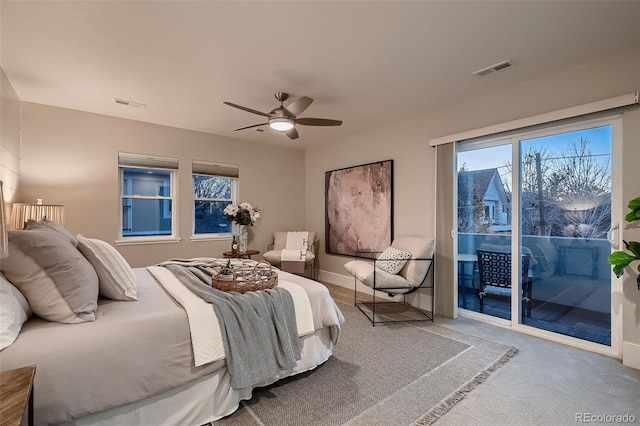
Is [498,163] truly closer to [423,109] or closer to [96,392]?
[423,109]

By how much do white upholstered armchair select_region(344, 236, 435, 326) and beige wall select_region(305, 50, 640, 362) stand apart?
0.27 meters

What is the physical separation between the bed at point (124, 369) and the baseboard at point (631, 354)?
110 inches

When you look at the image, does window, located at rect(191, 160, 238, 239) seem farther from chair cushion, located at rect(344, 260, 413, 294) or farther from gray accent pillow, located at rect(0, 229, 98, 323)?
gray accent pillow, located at rect(0, 229, 98, 323)

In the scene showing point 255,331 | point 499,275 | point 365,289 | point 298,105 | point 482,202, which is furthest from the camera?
point 365,289

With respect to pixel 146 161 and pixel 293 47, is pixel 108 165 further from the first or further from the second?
pixel 293 47

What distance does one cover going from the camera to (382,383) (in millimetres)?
2170

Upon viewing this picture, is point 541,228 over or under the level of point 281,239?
over

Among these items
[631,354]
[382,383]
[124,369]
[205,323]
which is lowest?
[382,383]

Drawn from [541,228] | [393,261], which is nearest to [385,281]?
[393,261]

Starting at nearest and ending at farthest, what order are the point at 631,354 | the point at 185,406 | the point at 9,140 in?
the point at 185,406 → the point at 631,354 → the point at 9,140

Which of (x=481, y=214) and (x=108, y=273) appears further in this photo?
(x=481, y=214)

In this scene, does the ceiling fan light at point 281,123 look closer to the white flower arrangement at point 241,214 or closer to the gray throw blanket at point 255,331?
the gray throw blanket at point 255,331

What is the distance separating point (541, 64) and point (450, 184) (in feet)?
4.67

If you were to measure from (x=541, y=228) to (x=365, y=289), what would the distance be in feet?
8.25
